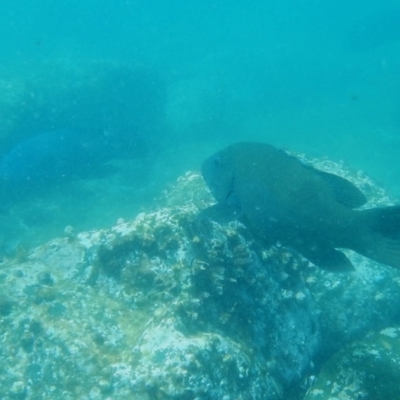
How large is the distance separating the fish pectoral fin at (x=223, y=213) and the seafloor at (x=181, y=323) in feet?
1.88

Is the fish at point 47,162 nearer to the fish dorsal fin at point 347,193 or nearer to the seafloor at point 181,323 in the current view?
the seafloor at point 181,323

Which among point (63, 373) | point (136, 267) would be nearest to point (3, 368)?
point (63, 373)

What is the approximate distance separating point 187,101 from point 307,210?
2146 centimetres

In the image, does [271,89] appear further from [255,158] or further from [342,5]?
[342,5]

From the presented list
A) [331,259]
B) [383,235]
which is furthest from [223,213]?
[383,235]

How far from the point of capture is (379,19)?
3962 cm

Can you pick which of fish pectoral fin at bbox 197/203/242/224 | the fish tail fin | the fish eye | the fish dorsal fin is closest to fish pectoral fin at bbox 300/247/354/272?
the fish tail fin

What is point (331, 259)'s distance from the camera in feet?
11.8

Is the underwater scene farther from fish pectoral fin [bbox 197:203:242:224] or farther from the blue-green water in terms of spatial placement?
the blue-green water

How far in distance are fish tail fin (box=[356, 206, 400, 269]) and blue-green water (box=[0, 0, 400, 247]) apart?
913 cm

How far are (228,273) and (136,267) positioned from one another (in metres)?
1.09

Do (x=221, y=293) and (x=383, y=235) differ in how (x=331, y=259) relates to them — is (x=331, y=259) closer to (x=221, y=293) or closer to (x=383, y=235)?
(x=383, y=235)

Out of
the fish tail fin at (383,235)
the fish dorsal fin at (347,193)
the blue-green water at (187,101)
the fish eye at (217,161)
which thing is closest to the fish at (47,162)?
the blue-green water at (187,101)

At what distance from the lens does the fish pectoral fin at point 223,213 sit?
3.98m
